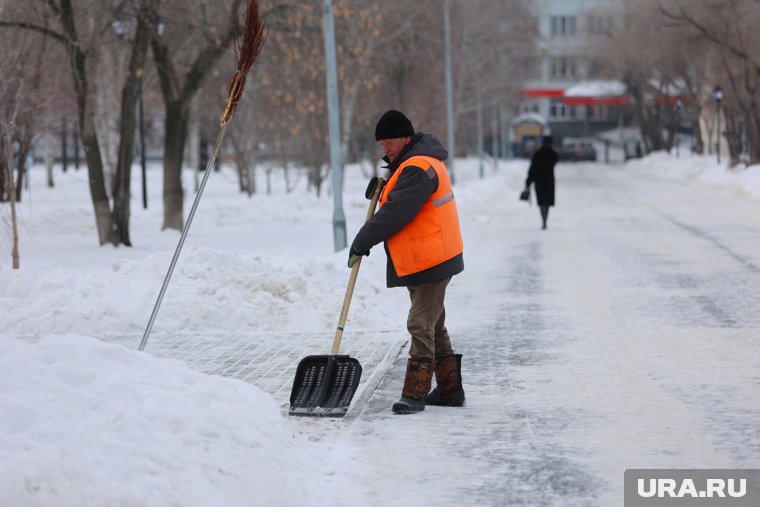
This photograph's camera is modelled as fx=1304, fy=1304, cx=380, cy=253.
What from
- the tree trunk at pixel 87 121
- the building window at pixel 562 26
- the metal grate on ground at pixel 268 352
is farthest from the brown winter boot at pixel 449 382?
the building window at pixel 562 26

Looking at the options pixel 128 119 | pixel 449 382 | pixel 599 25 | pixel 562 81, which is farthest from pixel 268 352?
pixel 562 81

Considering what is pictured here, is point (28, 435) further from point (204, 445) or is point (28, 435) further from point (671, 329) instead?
point (671, 329)

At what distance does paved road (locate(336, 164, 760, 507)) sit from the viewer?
20.1ft

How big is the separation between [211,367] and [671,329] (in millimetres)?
3843


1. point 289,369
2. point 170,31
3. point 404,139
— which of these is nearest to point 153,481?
point 404,139

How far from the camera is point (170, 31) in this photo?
2348 centimetres

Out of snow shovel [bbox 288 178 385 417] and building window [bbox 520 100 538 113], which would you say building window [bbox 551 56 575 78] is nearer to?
building window [bbox 520 100 538 113]

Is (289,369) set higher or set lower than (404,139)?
lower

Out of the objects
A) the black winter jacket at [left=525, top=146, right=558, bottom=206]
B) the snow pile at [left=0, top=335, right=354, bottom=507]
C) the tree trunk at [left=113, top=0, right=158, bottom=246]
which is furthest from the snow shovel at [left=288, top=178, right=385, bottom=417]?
the black winter jacket at [left=525, top=146, right=558, bottom=206]

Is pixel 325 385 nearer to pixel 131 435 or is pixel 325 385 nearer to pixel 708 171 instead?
pixel 131 435

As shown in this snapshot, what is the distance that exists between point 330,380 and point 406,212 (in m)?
1.16

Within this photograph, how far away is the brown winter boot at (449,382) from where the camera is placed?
7.73 m

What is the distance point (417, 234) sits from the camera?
739cm

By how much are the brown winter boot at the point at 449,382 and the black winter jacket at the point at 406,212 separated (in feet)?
1.95
